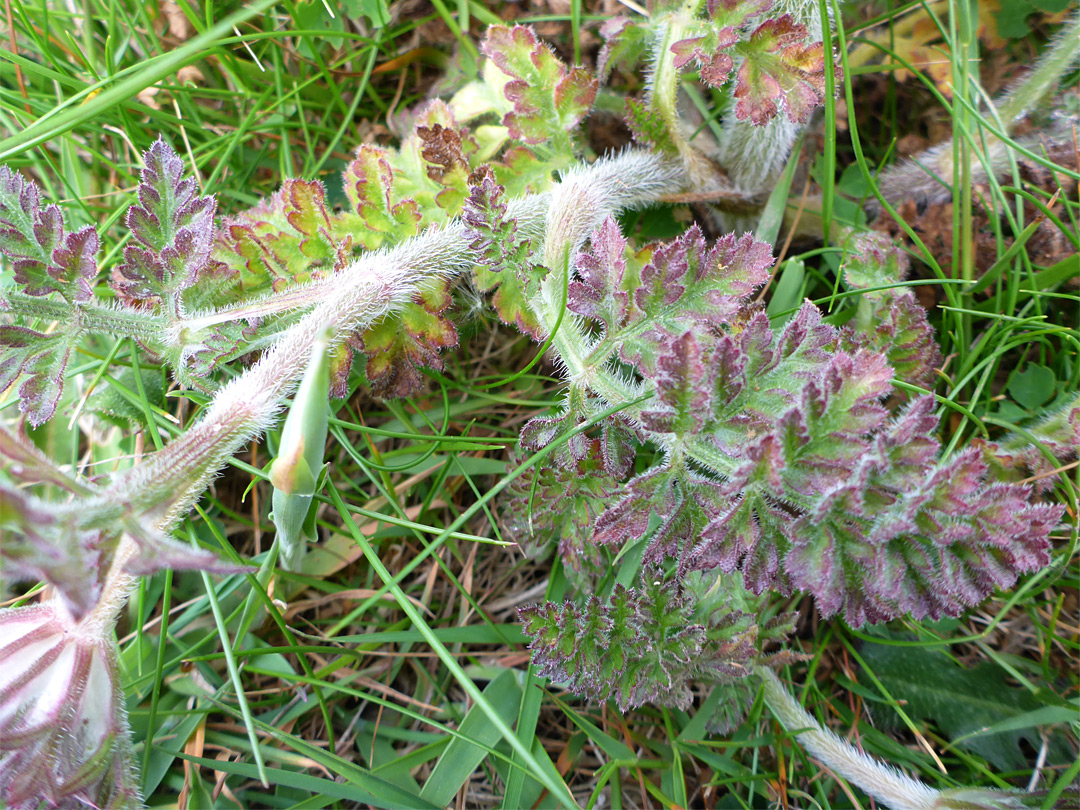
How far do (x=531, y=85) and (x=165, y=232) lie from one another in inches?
50.0

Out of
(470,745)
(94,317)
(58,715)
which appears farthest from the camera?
(470,745)

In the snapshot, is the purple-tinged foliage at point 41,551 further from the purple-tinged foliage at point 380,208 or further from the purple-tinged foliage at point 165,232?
the purple-tinged foliage at point 380,208

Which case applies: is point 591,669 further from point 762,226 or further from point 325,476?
point 762,226

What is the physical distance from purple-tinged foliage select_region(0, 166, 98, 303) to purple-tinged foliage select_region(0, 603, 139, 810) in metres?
0.89

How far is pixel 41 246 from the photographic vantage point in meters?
1.99

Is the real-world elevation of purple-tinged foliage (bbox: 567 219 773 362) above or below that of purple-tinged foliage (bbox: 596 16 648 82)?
below

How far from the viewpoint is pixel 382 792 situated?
222cm

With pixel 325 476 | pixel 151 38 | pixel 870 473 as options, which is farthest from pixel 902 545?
pixel 151 38

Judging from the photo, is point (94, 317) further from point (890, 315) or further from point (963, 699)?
point (963, 699)

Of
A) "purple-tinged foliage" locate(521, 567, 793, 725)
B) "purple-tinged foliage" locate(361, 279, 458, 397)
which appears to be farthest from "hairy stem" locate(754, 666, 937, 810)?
"purple-tinged foliage" locate(361, 279, 458, 397)

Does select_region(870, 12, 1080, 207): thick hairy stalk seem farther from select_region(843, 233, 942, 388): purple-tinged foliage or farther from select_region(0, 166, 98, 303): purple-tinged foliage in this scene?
select_region(0, 166, 98, 303): purple-tinged foliage

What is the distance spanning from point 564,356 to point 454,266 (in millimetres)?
522

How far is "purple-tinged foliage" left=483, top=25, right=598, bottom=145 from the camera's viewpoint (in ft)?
7.88

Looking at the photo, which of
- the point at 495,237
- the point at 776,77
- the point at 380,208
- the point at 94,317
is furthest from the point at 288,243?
the point at 776,77
